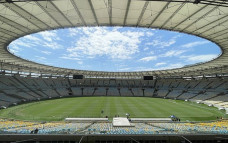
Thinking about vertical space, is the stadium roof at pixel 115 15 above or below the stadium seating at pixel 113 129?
above

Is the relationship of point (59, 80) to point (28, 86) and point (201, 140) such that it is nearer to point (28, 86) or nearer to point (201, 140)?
point (28, 86)

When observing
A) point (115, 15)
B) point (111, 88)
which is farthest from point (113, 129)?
point (111, 88)

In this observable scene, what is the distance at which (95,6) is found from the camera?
17.1 m

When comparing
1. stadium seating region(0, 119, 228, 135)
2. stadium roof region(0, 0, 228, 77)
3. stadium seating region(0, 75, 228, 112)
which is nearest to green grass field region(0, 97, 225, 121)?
stadium seating region(0, 119, 228, 135)

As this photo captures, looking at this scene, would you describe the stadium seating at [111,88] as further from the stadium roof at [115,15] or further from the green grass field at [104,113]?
the stadium roof at [115,15]

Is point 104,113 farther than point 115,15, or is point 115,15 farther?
point 104,113

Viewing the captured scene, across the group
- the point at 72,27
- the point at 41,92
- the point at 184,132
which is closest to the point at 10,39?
the point at 72,27

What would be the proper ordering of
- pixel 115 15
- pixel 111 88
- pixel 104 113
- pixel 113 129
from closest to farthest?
pixel 115 15
pixel 113 129
pixel 104 113
pixel 111 88

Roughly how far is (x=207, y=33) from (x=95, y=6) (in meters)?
16.5

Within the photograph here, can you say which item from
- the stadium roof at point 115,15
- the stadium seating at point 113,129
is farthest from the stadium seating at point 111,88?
the stadium roof at point 115,15

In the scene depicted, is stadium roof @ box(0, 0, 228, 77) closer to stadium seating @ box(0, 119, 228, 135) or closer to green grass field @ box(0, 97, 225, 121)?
stadium seating @ box(0, 119, 228, 135)

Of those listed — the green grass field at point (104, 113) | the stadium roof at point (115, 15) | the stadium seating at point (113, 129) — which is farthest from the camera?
the green grass field at point (104, 113)

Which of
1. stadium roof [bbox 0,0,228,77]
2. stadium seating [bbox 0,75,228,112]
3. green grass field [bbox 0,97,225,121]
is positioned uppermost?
stadium roof [bbox 0,0,228,77]

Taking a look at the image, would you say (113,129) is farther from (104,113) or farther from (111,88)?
(111,88)
